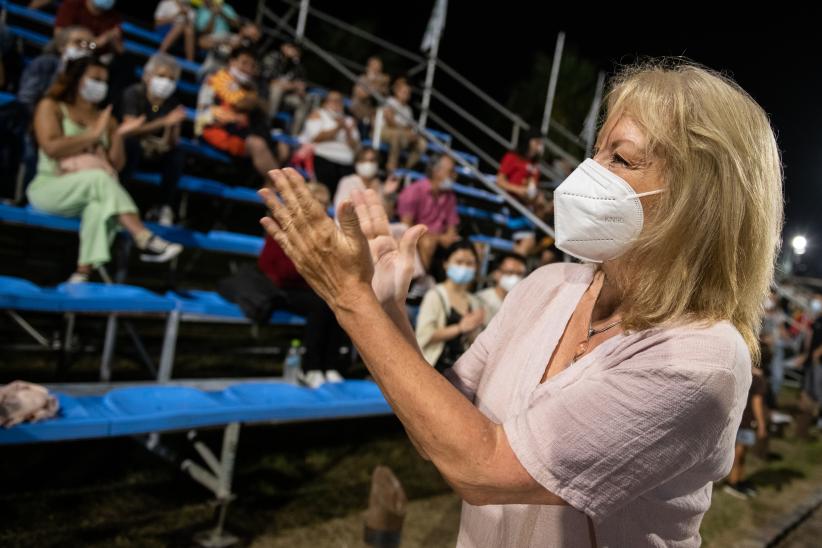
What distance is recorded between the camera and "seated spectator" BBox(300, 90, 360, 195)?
7211 millimetres

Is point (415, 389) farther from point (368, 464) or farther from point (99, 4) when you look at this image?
point (99, 4)

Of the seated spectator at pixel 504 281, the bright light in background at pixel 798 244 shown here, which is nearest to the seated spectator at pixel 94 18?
the seated spectator at pixel 504 281

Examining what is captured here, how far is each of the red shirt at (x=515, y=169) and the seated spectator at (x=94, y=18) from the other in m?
5.03

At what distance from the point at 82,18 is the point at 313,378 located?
4774 millimetres

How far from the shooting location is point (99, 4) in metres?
6.71

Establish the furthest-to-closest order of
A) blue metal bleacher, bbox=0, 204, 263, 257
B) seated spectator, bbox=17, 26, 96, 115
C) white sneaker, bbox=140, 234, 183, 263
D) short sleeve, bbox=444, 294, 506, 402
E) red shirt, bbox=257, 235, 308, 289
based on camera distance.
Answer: seated spectator, bbox=17, 26, 96, 115 < red shirt, bbox=257, 235, 308, 289 < white sneaker, bbox=140, 234, 183, 263 < blue metal bleacher, bbox=0, 204, 263, 257 < short sleeve, bbox=444, 294, 506, 402

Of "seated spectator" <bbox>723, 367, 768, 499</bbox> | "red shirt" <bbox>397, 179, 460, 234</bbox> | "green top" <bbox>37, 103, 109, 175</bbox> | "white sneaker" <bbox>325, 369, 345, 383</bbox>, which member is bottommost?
"seated spectator" <bbox>723, 367, 768, 499</bbox>

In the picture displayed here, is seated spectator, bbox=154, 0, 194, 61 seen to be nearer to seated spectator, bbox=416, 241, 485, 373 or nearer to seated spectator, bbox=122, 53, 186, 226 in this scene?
seated spectator, bbox=122, 53, 186, 226

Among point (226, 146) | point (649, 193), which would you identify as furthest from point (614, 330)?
point (226, 146)

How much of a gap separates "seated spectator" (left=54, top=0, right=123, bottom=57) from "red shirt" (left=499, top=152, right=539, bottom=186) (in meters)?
5.03

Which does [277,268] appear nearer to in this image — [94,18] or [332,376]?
[332,376]

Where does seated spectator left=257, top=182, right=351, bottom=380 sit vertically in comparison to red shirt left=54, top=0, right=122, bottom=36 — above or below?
below

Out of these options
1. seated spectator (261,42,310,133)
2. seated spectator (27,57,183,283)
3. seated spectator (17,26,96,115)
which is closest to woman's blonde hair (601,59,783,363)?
seated spectator (27,57,183,283)

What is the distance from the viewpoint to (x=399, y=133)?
866 cm
